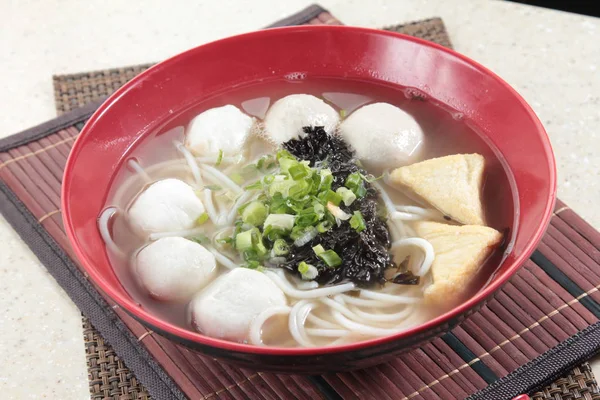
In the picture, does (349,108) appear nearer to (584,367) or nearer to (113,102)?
(113,102)

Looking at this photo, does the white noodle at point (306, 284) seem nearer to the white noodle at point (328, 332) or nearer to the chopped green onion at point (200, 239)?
the white noodle at point (328, 332)

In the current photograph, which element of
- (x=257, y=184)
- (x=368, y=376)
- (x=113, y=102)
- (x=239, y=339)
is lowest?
(x=368, y=376)

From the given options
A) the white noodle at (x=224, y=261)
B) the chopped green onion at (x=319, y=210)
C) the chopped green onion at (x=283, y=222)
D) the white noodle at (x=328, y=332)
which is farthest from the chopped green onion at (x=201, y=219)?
the white noodle at (x=328, y=332)

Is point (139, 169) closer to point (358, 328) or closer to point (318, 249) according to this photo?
point (318, 249)

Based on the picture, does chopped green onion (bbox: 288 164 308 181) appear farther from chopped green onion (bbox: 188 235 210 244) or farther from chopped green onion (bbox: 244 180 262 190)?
chopped green onion (bbox: 188 235 210 244)

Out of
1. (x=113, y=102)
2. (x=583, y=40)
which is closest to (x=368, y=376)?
(x=113, y=102)

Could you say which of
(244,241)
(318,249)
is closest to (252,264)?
(244,241)
